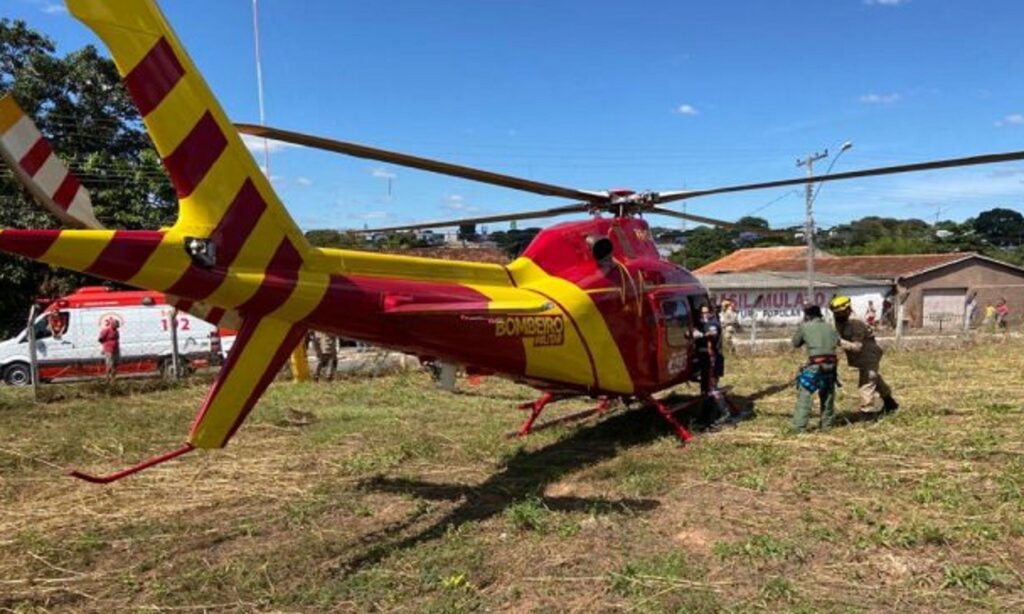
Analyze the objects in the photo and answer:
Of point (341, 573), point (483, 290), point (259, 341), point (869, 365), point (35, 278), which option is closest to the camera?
point (341, 573)

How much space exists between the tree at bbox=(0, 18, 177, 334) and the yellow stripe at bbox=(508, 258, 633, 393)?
21992 millimetres

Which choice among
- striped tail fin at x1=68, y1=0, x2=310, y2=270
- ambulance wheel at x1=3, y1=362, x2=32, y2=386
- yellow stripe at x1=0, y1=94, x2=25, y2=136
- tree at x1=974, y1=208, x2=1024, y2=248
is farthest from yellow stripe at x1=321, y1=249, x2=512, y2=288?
tree at x1=974, y1=208, x2=1024, y2=248

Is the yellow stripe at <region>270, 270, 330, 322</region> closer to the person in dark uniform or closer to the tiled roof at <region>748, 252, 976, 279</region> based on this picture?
the person in dark uniform

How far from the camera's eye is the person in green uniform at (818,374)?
9.09 metres

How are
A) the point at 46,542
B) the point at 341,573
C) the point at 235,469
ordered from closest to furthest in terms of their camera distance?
the point at 341,573
the point at 46,542
the point at 235,469

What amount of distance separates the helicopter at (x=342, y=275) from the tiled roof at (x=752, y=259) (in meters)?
53.0

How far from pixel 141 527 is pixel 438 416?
5.32 metres

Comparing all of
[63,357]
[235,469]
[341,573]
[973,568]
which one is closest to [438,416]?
[235,469]

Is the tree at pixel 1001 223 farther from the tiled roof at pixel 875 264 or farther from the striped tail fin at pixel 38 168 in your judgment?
the striped tail fin at pixel 38 168

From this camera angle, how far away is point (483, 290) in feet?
24.6

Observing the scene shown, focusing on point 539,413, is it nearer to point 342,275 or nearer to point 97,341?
point 342,275

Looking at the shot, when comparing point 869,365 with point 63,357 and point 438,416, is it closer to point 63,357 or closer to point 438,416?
point 438,416

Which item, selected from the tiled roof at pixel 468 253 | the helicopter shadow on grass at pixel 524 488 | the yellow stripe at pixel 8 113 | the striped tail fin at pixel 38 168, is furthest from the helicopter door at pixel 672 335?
the tiled roof at pixel 468 253

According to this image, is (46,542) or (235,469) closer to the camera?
(46,542)
